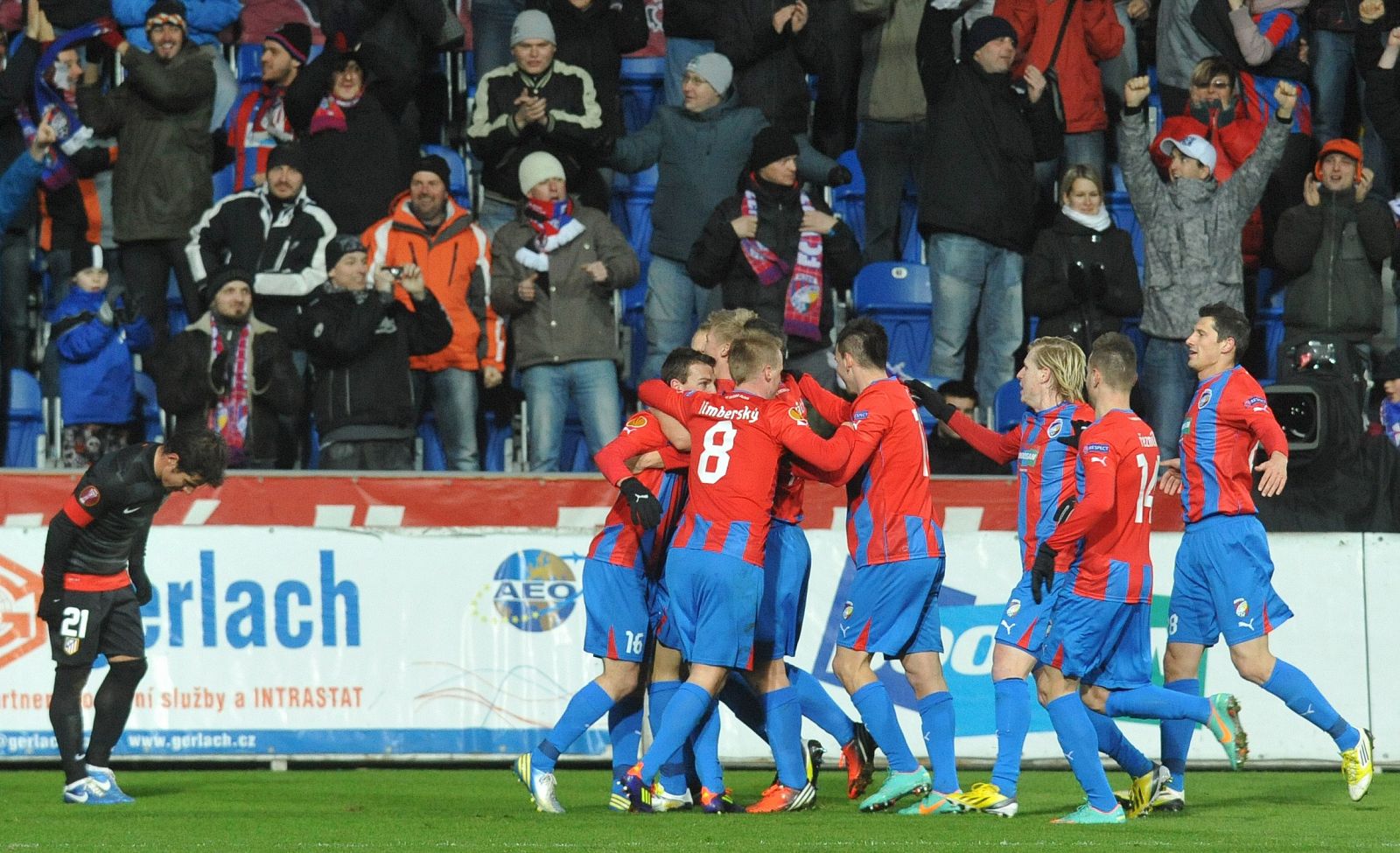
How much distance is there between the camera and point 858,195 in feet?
52.0

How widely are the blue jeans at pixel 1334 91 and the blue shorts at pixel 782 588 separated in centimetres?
835

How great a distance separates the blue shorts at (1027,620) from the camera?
891 cm

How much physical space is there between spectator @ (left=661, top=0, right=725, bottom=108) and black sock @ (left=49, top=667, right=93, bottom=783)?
7.32 meters

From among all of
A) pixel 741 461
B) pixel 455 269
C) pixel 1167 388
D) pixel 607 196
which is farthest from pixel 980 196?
pixel 741 461

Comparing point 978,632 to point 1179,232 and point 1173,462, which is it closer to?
point 1173,462

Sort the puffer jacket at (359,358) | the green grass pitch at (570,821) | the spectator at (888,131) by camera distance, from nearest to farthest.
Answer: the green grass pitch at (570,821)
the puffer jacket at (359,358)
the spectator at (888,131)

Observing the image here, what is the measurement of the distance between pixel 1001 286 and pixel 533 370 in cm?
353

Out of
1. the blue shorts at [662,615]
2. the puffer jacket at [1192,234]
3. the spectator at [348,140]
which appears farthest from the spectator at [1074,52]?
the blue shorts at [662,615]

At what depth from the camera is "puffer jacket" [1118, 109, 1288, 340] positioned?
14.1 metres

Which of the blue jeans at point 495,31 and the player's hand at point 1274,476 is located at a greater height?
the blue jeans at point 495,31

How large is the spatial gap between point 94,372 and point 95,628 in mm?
4089

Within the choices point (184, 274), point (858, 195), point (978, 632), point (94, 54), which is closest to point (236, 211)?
point (184, 274)

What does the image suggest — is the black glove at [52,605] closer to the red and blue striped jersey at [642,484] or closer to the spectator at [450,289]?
the red and blue striped jersey at [642,484]

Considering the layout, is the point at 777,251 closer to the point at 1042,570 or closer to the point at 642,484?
the point at 642,484
